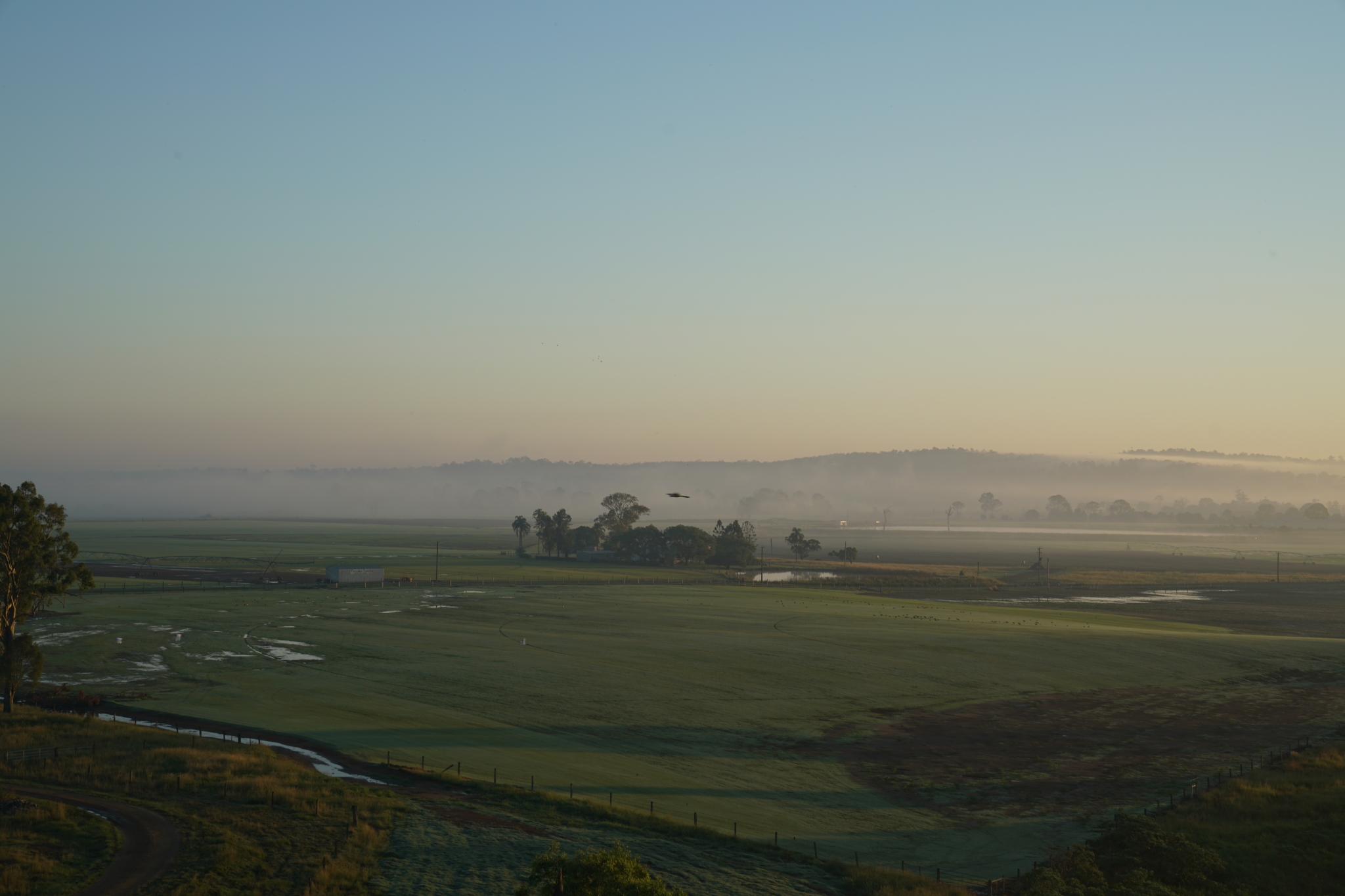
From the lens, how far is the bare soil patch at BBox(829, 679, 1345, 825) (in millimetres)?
42375

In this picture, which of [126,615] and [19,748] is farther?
[126,615]

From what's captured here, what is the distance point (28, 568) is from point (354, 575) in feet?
274

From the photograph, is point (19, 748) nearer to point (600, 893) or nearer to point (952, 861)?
point (600, 893)

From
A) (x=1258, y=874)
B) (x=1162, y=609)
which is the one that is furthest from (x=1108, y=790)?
(x=1162, y=609)

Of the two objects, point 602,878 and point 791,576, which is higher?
point 602,878

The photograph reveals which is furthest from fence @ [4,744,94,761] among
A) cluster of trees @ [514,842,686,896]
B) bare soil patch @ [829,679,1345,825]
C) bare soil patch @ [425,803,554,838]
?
Result: bare soil patch @ [829,679,1345,825]

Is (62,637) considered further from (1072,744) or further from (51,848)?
(1072,744)

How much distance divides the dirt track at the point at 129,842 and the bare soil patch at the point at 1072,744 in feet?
102

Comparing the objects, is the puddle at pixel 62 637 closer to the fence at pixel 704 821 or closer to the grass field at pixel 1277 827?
the fence at pixel 704 821

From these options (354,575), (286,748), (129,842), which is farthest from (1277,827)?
(354,575)

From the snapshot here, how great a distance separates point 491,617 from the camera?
334ft

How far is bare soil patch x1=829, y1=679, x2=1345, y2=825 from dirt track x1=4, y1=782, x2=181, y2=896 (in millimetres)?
31066

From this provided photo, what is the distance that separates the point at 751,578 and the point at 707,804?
134 metres

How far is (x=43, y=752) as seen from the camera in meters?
42.5
